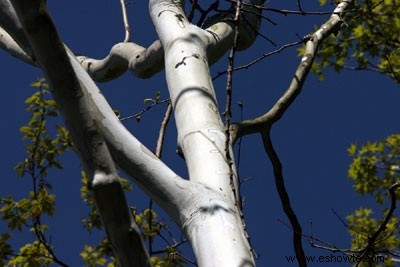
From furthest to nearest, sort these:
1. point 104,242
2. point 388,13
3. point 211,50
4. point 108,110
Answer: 1. point 388,13
2. point 104,242
3. point 211,50
4. point 108,110

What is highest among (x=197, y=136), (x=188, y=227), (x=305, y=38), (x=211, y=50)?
(x=305, y=38)

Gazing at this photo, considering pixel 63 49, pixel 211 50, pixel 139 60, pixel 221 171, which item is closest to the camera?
pixel 63 49

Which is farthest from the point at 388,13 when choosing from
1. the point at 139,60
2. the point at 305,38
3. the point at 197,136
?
the point at 197,136

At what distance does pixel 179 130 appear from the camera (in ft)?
10.2

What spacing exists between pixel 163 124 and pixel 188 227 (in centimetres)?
134

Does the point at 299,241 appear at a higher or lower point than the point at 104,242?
lower

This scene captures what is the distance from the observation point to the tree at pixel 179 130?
1.95m

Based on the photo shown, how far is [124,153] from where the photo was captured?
8.23ft

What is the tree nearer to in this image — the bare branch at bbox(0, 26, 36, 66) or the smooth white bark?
the smooth white bark

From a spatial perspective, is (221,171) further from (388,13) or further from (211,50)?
(388,13)

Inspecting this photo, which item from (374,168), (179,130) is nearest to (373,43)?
(374,168)

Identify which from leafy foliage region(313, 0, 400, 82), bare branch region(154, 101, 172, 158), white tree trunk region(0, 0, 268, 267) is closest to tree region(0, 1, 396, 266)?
white tree trunk region(0, 0, 268, 267)

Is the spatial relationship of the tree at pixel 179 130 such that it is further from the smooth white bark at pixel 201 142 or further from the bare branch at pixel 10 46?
the bare branch at pixel 10 46

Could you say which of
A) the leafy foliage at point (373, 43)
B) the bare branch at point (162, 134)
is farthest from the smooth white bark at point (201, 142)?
the leafy foliage at point (373, 43)
